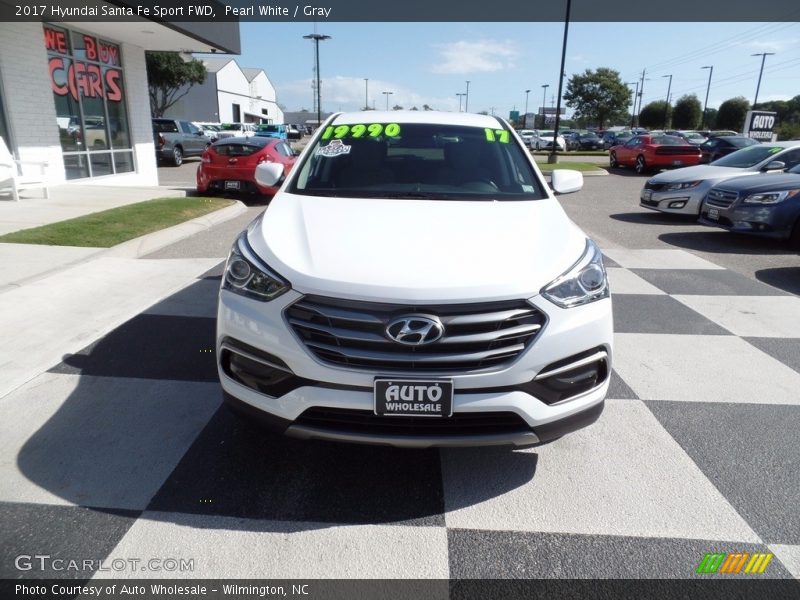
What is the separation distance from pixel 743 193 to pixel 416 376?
814 centimetres

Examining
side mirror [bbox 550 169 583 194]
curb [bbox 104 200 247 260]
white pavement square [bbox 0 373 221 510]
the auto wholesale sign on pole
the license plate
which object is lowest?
white pavement square [bbox 0 373 221 510]

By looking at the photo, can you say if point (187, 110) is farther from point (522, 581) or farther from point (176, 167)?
point (522, 581)

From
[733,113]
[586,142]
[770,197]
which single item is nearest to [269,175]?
[770,197]

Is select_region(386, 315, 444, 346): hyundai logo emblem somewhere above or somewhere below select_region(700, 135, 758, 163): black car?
below

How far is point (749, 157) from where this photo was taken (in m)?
11.1

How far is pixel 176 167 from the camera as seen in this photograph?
22.7 metres

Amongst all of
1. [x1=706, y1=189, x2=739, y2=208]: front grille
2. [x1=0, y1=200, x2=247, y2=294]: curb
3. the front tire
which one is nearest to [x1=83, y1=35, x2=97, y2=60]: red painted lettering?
[x1=0, y1=200, x2=247, y2=294]: curb

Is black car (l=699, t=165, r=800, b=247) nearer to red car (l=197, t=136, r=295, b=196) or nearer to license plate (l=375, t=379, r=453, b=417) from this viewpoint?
license plate (l=375, t=379, r=453, b=417)

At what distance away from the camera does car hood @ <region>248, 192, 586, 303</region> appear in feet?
7.46

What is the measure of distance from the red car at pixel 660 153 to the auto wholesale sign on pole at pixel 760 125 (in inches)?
452

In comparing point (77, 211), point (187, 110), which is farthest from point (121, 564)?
point (187, 110)

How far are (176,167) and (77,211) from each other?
1435 centimetres

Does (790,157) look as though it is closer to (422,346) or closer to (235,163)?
(235,163)

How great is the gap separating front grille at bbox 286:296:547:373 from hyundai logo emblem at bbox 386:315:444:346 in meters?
0.02
